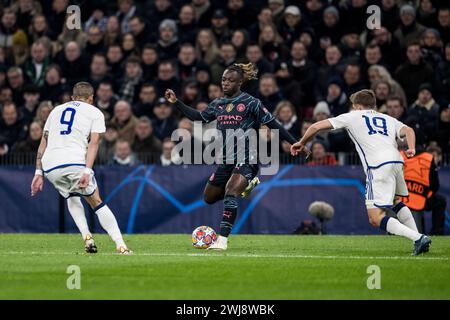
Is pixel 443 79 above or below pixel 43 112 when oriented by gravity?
above

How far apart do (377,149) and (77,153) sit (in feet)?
12.5

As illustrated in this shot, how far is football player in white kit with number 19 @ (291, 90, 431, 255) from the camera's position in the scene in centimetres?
1343

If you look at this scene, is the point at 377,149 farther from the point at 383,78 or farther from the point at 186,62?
the point at 186,62

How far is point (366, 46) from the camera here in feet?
72.1

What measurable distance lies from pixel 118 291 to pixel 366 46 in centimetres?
1329

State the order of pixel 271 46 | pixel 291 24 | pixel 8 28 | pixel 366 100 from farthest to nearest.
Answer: pixel 8 28
pixel 291 24
pixel 271 46
pixel 366 100

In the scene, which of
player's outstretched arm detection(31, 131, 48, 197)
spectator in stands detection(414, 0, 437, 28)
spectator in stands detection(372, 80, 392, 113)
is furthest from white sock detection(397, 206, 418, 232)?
spectator in stands detection(414, 0, 437, 28)

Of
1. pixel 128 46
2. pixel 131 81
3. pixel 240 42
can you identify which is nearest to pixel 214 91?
pixel 240 42

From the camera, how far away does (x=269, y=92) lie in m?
21.5

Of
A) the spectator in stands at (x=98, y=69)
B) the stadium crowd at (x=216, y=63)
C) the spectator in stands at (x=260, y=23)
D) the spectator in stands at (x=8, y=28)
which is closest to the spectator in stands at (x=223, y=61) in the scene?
the stadium crowd at (x=216, y=63)

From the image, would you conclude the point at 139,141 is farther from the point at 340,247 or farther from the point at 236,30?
the point at 340,247

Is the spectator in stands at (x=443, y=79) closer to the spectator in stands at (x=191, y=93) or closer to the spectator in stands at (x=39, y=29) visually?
the spectator in stands at (x=191, y=93)

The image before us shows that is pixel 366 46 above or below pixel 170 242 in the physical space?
above

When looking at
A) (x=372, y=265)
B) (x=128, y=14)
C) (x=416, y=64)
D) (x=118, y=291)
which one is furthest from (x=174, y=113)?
(x=118, y=291)
